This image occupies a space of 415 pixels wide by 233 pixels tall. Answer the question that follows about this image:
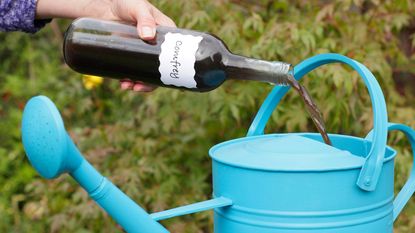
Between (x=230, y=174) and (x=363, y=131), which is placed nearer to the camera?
(x=230, y=174)

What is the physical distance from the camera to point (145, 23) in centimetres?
133

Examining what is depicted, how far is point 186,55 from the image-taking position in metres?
1.24

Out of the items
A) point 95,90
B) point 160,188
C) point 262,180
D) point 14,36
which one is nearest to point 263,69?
point 262,180

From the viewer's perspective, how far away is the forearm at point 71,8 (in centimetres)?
160

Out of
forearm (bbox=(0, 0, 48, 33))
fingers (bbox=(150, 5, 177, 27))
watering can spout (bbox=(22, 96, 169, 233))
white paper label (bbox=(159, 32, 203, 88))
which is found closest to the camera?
watering can spout (bbox=(22, 96, 169, 233))

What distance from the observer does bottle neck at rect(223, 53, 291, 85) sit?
126cm

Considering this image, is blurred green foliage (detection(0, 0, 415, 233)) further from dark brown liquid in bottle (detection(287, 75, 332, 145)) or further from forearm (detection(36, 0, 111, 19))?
dark brown liquid in bottle (detection(287, 75, 332, 145))

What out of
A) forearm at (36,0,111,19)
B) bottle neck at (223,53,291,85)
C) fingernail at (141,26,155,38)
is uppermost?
fingernail at (141,26,155,38)

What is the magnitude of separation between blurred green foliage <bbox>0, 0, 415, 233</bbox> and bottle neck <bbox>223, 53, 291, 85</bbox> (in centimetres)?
70

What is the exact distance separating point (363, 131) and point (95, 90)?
51.1 inches

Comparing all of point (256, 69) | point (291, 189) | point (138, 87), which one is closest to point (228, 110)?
point (138, 87)

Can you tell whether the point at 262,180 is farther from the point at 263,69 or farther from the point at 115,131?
the point at 115,131

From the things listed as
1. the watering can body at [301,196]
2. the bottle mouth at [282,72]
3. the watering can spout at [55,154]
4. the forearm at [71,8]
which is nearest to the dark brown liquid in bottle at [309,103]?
the bottle mouth at [282,72]

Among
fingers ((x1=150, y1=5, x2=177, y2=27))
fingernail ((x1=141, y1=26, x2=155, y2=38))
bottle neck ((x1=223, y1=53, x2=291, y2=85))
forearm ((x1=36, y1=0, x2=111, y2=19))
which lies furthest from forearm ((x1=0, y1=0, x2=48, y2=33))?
bottle neck ((x1=223, y1=53, x2=291, y2=85))
